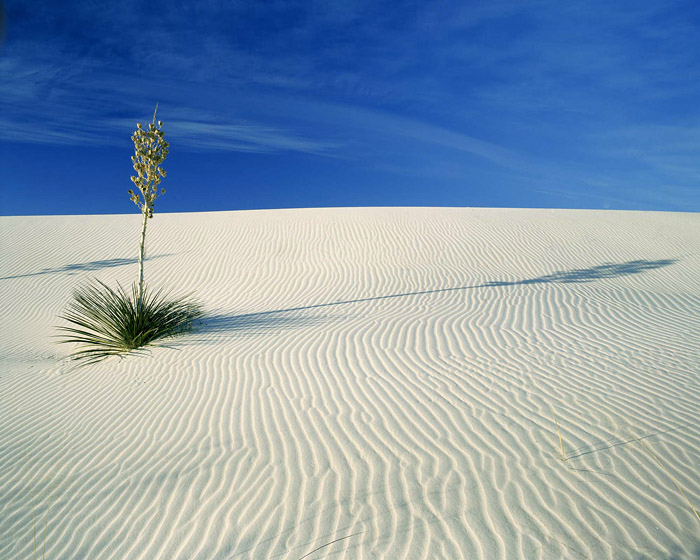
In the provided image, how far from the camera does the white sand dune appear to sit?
2.82 metres

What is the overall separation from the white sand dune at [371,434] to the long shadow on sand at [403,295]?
5.6 inches

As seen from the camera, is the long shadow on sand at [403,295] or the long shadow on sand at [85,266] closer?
the long shadow on sand at [403,295]

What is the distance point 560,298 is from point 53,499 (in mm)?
10790

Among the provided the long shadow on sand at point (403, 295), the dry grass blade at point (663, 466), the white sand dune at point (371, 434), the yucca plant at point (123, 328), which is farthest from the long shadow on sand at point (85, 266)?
the dry grass blade at point (663, 466)

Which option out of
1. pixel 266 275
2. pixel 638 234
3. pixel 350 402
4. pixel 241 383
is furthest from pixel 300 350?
pixel 638 234

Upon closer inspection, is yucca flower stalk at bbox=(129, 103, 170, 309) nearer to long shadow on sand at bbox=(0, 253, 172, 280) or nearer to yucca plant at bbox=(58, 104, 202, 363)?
yucca plant at bbox=(58, 104, 202, 363)

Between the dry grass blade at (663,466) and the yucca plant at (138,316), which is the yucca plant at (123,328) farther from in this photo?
the dry grass blade at (663,466)

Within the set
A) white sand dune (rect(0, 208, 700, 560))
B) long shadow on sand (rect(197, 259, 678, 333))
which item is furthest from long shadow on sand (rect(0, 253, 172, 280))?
long shadow on sand (rect(197, 259, 678, 333))

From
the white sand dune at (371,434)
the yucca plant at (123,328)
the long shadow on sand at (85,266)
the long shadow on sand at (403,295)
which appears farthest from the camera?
the long shadow on sand at (85,266)

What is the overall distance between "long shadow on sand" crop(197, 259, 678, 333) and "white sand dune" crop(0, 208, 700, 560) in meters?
0.14

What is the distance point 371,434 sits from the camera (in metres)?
4.06

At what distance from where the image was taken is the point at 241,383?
18.3ft

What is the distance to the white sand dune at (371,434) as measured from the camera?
2.82 m

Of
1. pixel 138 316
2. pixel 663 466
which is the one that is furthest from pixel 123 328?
pixel 663 466
